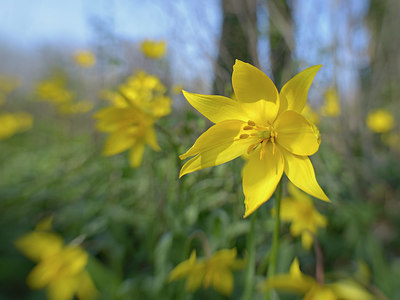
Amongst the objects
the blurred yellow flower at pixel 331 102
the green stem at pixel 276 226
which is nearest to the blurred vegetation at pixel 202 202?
the blurred yellow flower at pixel 331 102

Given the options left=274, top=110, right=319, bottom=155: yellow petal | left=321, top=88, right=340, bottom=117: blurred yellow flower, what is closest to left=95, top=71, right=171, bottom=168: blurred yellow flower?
left=274, top=110, right=319, bottom=155: yellow petal

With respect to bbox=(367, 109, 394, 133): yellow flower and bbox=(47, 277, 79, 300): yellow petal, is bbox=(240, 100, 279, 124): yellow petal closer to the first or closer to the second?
bbox=(47, 277, 79, 300): yellow petal

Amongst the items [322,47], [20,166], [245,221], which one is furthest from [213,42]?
[20,166]

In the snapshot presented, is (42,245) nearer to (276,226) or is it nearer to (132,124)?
(132,124)

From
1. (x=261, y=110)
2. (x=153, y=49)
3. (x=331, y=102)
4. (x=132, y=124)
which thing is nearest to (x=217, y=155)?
(x=261, y=110)

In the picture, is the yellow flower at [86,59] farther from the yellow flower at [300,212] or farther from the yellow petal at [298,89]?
the yellow petal at [298,89]

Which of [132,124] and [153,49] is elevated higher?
[153,49]

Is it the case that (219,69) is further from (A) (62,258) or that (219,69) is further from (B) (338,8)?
(B) (338,8)
